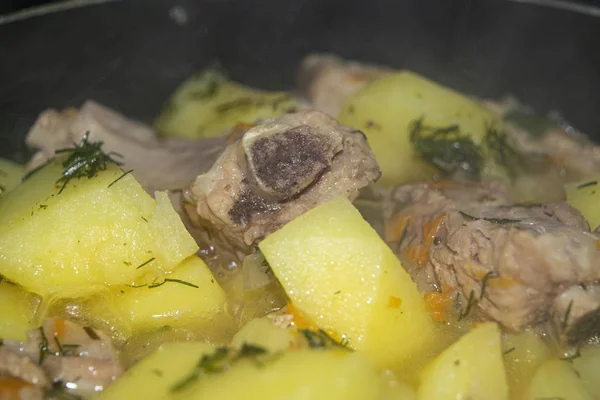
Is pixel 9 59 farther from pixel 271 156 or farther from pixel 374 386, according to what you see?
pixel 374 386

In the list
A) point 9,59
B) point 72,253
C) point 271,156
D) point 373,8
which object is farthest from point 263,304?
point 373,8

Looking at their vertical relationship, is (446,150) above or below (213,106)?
below

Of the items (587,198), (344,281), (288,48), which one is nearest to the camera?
(344,281)

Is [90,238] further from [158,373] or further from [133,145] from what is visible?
[133,145]

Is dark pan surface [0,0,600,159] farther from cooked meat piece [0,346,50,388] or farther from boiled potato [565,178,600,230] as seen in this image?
cooked meat piece [0,346,50,388]

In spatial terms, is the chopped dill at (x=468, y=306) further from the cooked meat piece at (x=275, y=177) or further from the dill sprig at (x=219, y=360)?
the dill sprig at (x=219, y=360)

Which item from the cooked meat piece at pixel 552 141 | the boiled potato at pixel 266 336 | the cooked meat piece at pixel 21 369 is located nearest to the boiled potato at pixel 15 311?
the cooked meat piece at pixel 21 369

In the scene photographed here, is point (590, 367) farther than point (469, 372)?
Yes

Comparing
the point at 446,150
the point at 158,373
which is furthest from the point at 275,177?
the point at 446,150
